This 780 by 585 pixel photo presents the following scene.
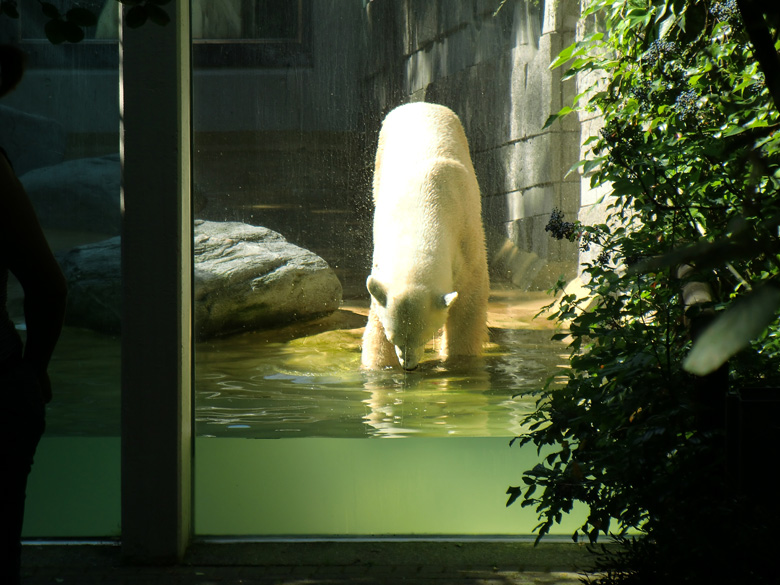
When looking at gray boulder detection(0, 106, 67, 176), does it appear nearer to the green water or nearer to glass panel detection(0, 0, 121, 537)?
glass panel detection(0, 0, 121, 537)

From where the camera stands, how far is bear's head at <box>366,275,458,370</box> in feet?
12.8

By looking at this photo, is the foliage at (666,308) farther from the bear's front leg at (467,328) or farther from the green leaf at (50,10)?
the green leaf at (50,10)

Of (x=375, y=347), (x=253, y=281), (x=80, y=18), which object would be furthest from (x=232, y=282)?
(x=80, y=18)

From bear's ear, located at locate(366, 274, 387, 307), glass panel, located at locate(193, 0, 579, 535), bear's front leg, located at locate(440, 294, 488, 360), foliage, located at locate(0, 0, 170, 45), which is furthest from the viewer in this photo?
bear's ear, located at locate(366, 274, 387, 307)

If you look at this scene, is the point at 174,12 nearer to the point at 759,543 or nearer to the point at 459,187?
the point at 459,187

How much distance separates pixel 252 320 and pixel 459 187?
126 centimetres

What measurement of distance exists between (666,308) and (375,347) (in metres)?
1.65

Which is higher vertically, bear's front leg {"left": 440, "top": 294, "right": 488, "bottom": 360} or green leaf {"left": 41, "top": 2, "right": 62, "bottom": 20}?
green leaf {"left": 41, "top": 2, "right": 62, "bottom": 20}

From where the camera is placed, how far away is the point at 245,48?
12.0 ft

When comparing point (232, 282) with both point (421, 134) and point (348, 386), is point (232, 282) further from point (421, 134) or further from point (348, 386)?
point (421, 134)

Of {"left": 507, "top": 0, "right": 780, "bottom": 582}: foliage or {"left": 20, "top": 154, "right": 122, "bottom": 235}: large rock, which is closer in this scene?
{"left": 507, "top": 0, "right": 780, "bottom": 582}: foliage

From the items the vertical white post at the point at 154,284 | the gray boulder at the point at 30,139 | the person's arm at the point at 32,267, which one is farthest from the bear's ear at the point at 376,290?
the person's arm at the point at 32,267

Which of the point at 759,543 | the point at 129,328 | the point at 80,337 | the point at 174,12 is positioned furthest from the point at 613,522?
the point at 174,12

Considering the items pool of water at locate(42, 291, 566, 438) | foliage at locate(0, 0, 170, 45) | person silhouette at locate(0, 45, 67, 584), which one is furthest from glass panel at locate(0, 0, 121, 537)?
foliage at locate(0, 0, 170, 45)
